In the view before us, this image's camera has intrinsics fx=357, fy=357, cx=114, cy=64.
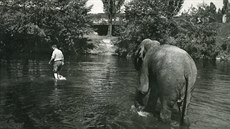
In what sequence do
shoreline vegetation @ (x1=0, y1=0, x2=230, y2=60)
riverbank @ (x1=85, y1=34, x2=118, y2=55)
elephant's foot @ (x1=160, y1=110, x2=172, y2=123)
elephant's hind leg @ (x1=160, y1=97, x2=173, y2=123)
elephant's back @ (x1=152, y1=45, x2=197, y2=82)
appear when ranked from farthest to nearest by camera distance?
1. riverbank @ (x1=85, y1=34, x2=118, y2=55)
2. shoreline vegetation @ (x1=0, y1=0, x2=230, y2=60)
3. elephant's foot @ (x1=160, y1=110, x2=172, y2=123)
4. elephant's hind leg @ (x1=160, y1=97, x2=173, y2=123)
5. elephant's back @ (x1=152, y1=45, x2=197, y2=82)

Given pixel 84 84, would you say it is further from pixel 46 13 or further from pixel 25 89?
pixel 46 13

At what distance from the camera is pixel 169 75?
10.1 meters

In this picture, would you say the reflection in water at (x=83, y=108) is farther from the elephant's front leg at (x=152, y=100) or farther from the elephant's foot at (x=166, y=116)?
the elephant's front leg at (x=152, y=100)

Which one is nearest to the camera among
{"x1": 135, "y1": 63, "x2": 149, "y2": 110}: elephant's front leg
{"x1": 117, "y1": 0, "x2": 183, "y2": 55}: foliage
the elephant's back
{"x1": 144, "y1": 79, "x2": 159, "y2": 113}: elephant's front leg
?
the elephant's back

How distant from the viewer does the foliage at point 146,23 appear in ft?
185

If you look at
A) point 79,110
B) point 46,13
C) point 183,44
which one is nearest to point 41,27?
point 46,13

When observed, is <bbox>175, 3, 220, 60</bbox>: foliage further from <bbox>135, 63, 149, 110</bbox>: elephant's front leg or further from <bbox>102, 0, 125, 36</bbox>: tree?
<bbox>135, 63, 149, 110</bbox>: elephant's front leg

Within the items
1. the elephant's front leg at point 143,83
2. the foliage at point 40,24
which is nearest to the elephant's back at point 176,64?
the elephant's front leg at point 143,83

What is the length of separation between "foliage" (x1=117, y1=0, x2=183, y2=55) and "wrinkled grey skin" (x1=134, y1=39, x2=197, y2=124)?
45.1 m

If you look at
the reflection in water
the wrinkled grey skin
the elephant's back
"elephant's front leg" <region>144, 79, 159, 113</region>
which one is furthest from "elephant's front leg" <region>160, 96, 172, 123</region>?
"elephant's front leg" <region>144, 79, 159, 113</region>

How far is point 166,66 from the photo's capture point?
1014 centimetres

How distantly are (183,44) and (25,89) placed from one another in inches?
1774

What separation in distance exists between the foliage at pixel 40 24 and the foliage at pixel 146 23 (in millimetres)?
7304

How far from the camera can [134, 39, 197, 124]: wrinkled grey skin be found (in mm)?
10102
